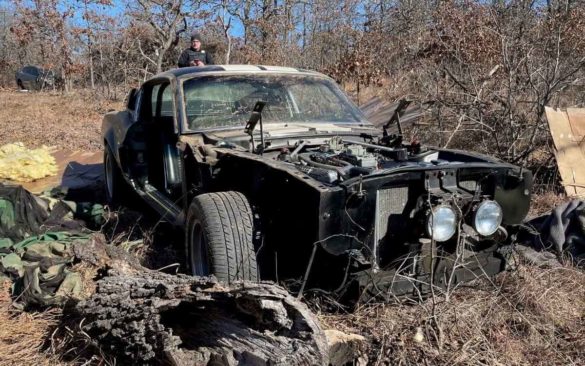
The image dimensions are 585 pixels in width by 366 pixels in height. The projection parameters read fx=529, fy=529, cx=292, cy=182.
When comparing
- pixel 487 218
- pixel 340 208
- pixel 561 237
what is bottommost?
pixel 561 237

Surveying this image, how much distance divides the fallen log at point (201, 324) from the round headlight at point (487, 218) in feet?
3.89

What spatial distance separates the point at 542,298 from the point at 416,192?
107 centimetres

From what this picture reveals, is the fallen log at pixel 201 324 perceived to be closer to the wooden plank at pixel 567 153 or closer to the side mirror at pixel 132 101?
the side mirror at pixel 132 101

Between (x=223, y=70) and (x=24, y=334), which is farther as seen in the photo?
(x=223, y=70)

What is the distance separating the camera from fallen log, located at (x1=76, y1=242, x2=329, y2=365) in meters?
2.29

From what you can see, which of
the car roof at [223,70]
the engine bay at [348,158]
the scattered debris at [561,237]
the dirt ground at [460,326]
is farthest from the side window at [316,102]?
the dirt ground at [460,326]

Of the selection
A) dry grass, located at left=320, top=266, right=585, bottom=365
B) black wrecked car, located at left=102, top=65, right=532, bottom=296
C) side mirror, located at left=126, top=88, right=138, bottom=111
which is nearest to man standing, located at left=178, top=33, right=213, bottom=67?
side mirror, located at left=126, top=88, right=138, bottom=111

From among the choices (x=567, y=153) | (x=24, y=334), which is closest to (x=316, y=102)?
(x=24, y=334)

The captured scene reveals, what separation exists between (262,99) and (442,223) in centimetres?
220

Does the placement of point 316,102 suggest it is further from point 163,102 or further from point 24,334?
point 24,334

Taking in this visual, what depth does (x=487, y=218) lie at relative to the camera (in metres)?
2.99

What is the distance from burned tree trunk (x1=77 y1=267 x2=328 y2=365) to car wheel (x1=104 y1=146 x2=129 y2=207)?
3.32m

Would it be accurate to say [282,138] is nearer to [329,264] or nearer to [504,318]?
[329,264]

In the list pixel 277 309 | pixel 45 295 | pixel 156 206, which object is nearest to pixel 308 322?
pixel 277 309
